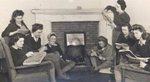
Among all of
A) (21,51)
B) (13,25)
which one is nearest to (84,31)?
(13,25)

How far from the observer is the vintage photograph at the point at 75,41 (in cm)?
503

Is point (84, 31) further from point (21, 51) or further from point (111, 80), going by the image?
point (21, 51)

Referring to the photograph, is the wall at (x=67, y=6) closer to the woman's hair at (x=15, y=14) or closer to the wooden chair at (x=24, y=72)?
the woman's hair at (x=15, y=14)

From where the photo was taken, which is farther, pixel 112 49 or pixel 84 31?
pixel 84 31

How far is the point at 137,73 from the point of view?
185 inches

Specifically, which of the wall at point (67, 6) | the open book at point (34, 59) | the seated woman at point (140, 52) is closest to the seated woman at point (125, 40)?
the seated woman at point (140, 52)

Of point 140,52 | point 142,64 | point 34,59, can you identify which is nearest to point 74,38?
point 34,59

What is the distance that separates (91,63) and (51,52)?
875 mm

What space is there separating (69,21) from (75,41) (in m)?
0.45

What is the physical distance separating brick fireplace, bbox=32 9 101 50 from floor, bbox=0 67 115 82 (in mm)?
779

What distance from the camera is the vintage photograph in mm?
5027

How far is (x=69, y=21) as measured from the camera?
7.57 m

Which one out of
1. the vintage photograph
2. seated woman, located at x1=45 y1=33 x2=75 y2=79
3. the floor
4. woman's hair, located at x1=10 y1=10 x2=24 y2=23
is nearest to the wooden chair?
the vintage photograph

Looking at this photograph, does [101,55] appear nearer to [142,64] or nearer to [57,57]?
[57,57]
